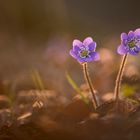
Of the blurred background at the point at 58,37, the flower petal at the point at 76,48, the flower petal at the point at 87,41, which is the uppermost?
the blurred background at the point at 58,37

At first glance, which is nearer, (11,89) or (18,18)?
(11,89)

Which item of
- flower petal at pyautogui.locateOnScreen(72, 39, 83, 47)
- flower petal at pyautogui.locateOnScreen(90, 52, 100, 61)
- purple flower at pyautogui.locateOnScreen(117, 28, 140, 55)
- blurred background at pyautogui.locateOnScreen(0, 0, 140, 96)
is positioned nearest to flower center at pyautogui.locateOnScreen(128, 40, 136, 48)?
purple flower at pyautogui.locateOnScreen(117, 28, 140, 55)

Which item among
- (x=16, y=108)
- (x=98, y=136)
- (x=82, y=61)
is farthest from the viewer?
(x=16, y=108)

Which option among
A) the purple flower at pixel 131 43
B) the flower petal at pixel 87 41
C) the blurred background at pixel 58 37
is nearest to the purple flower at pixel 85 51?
the flower petal at pixel 87 41

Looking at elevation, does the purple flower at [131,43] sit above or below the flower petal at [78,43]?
below

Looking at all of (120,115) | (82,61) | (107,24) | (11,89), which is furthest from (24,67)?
(107,24)

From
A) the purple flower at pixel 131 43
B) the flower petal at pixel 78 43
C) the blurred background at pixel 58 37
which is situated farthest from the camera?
the blurred background at pixel 58 37

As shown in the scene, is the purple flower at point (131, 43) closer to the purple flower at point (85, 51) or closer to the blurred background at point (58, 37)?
the purple flower at point (85, 51)

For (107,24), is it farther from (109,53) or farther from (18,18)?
(109,53)
